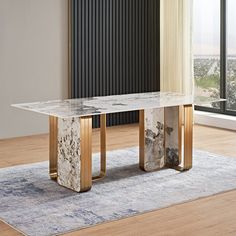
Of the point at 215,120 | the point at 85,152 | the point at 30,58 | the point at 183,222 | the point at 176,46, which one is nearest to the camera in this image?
the point at 183,222

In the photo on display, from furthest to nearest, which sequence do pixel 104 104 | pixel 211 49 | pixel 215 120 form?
pixel 211 49 < pixel 215 120 < pixel 104 104

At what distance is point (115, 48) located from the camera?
722 cm

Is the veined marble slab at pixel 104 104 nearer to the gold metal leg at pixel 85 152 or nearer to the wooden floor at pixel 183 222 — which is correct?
the gold metal leg at pixel 85 152

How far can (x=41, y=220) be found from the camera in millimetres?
3617

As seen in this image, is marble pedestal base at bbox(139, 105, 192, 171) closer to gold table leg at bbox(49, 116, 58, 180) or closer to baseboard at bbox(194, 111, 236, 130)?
gold table leg at bbox(49, 116, 58, 180)

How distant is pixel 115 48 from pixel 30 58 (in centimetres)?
119

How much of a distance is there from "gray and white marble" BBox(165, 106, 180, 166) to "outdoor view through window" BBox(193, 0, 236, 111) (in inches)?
96.7

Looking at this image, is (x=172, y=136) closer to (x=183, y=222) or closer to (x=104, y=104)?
(x=104, y=104)

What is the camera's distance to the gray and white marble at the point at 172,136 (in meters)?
Answer: 4.92

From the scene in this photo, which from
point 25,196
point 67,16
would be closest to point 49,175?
point 25,196

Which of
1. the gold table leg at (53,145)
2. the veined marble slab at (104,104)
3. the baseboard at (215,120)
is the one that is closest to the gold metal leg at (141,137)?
the veined marble slab at (104,104)

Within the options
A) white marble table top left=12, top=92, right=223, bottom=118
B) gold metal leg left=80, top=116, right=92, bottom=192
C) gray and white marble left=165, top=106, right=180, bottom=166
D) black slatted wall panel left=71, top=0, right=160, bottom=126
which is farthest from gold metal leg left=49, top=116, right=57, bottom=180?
black slatted wall panel left=71, top=0, right=160, bottom=126

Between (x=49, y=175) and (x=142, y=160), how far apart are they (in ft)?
2.64

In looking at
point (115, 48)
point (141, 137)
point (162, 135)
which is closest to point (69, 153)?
point (141, 137)
